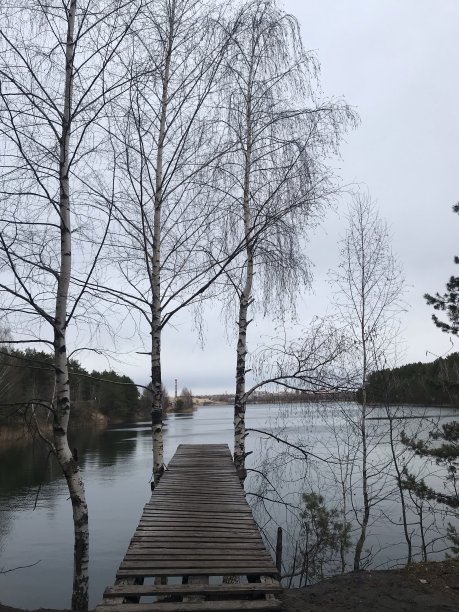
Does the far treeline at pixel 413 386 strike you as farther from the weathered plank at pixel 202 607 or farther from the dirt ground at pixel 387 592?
the weathered plank at pixel 202 607

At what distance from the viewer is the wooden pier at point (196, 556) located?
417cm

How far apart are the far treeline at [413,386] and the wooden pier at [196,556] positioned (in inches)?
167

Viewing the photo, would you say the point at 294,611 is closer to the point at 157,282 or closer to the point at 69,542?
the point at 157,282

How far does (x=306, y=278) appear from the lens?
31.8ft

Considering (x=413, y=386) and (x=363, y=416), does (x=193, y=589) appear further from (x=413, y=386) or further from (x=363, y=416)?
(x=413, y=386)

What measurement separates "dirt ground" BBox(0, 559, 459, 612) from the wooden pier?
1316 millimetres

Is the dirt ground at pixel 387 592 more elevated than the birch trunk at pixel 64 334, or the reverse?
the birch trunk at pixel 64 334

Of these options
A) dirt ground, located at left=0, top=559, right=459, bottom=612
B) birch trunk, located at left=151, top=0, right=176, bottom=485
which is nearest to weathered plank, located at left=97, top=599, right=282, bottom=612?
dirt ground, located at left=0, top=559, right=459, bottom=612

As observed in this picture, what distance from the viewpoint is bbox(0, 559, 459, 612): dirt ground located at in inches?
243

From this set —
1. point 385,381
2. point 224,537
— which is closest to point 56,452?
point 224,537

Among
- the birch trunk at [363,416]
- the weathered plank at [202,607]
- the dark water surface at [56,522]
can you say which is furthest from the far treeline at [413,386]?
the weathered plank at [202,607]

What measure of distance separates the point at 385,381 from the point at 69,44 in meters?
8.42

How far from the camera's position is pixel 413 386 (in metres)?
13.5

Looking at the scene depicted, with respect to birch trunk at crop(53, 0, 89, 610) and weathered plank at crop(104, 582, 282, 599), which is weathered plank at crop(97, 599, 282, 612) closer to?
weathered plank at crop(104, 582, 282, 599)
